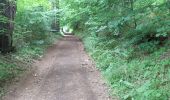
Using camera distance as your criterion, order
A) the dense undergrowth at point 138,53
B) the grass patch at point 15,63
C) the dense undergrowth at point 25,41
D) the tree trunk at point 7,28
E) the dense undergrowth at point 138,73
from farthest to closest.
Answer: the tree trunk at point 7,28 → the dense undergrowth at point 25,41 → the grass patch at point 15,63 → the dense undergrowth at point 138,53 → the dense undergrowth at point 138,73

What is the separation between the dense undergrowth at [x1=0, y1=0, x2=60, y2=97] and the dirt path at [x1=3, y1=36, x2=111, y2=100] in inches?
27.3

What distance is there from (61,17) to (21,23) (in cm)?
1683

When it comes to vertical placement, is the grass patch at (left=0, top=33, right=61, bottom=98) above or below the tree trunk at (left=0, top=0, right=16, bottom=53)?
below

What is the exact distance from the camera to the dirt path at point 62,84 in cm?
953

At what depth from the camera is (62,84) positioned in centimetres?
1099

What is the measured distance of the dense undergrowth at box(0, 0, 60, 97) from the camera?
1280 centimetres

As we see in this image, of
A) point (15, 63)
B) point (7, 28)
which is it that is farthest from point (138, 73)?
point (7, 28)

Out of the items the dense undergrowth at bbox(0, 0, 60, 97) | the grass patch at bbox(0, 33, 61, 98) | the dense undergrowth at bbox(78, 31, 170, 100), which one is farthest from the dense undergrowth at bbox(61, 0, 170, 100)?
the dense undergrowth at bbox(0, 0, 60, 97)

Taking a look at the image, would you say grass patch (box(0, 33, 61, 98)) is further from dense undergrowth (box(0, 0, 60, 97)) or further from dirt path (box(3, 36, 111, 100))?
dirt path (box(3, 36, 111, 100))

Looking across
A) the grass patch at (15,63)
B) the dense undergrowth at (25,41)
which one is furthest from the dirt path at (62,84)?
the dense undergrowth at (25,41)

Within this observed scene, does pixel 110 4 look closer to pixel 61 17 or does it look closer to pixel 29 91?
pixel 29 91

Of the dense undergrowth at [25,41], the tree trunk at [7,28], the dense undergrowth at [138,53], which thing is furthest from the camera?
the tree trunk at [7,28]

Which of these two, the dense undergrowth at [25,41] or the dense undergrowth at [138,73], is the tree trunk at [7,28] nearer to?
the dense undergrowth at [25,41]

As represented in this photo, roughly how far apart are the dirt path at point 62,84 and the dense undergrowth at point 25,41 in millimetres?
693
